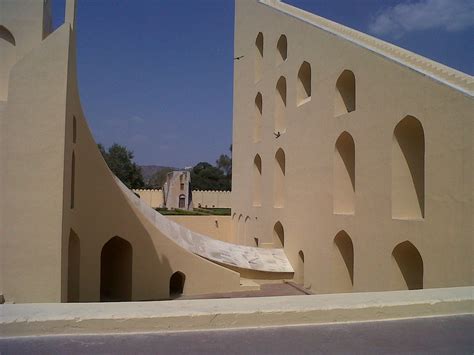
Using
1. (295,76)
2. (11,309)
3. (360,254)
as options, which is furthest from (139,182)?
(11,309)

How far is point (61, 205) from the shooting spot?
6727 millimetres

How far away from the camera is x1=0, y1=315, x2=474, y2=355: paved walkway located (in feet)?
8.10

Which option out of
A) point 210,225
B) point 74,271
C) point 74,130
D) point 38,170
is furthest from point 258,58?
point 38,170

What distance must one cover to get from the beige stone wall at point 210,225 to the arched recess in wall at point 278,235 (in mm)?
6046

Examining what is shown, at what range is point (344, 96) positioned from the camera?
10969 millimetres

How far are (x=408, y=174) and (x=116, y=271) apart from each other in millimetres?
7412

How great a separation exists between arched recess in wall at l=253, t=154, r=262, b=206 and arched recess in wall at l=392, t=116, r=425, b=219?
927cm

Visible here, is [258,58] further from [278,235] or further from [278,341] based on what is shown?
[278,341]

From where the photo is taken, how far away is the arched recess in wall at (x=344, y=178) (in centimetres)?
1095

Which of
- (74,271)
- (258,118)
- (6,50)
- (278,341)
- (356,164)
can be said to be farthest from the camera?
(258,118)

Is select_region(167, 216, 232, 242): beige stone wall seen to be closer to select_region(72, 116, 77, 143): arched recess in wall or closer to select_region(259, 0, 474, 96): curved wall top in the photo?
select_region(259, 0, 474, 96): curved wall top

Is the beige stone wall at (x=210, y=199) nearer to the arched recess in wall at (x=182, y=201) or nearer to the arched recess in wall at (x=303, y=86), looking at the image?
the arched recess in wall at (x=182, y=201)

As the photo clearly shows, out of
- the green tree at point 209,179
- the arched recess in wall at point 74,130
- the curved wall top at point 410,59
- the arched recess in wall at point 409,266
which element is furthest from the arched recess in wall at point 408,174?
the green tree at point 209,179

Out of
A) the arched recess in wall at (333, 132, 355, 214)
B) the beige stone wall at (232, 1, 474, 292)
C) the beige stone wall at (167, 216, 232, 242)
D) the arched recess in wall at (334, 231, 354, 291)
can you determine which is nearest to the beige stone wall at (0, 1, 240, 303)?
the beige stone wall at (232, 1, 474, 292)
